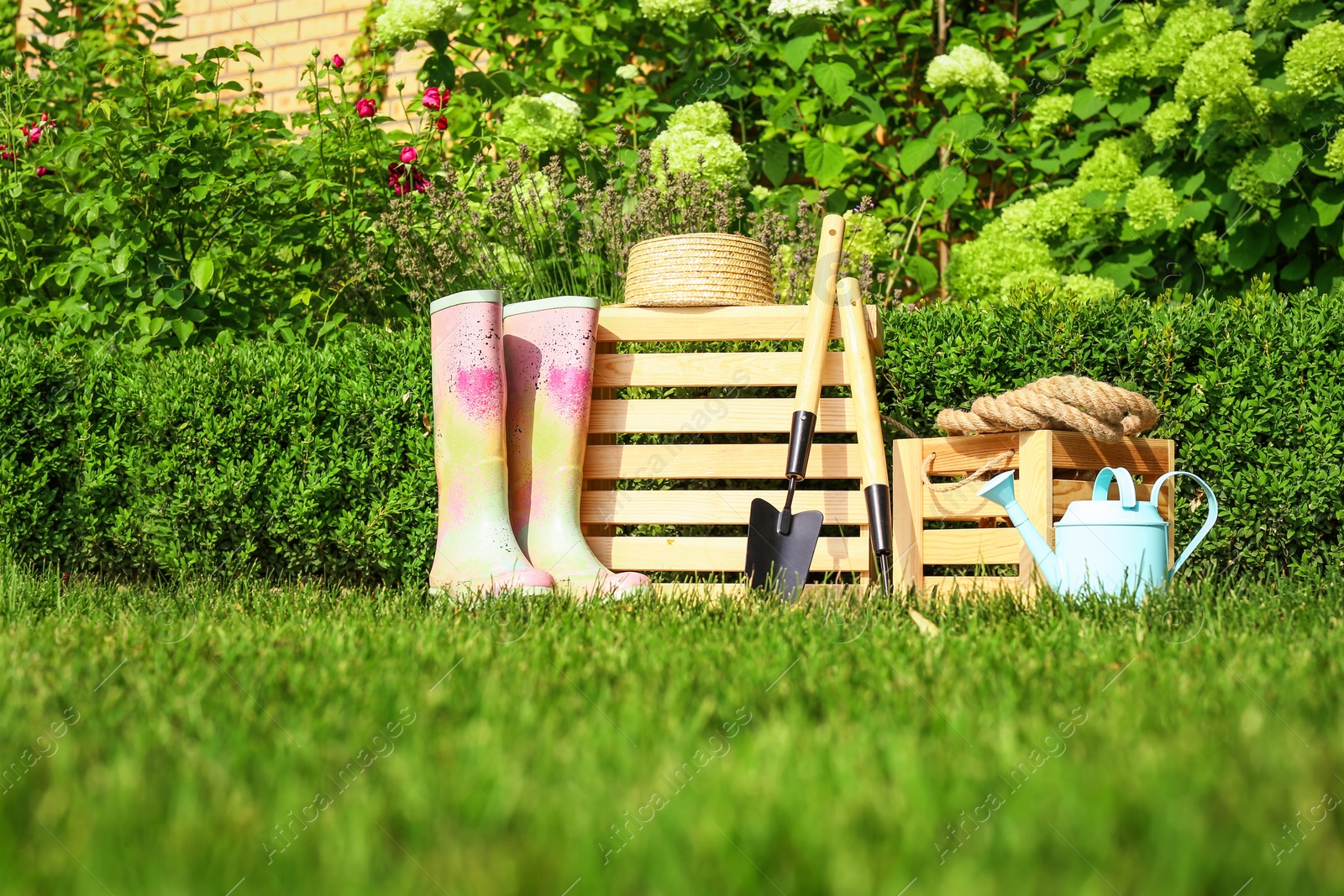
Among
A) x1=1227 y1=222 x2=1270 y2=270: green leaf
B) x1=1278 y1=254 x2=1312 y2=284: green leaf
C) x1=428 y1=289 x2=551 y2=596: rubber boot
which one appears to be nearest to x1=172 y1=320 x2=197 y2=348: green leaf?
x1=428 y1=289 x2=551 y2=596: rubber boot

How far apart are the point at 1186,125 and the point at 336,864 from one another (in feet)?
12.6

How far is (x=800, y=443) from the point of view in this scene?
2477mm

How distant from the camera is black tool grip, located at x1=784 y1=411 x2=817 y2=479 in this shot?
2.48 m

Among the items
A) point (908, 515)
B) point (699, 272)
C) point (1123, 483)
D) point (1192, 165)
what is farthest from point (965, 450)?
point (1192, 165)

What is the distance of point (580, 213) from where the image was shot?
3.68 m

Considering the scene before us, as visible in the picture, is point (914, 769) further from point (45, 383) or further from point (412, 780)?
point (45, 383)

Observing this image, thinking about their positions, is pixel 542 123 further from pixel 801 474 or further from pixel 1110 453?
pixel 1110 453

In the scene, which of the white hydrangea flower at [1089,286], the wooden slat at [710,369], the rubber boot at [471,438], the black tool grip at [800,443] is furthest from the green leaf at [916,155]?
the rubber boot at [471,438]

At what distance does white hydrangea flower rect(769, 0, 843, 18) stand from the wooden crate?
1908 mm

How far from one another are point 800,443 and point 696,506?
429mm

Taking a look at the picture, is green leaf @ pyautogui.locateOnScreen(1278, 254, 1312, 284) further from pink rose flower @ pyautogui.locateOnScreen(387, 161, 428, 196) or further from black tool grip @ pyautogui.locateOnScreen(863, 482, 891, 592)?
pink rose flower @ pyautogui.locateOnScreen(387, 161, 428, 196)

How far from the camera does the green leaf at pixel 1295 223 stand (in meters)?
3.38

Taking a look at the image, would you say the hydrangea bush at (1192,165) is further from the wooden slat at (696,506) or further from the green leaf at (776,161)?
the wooden slat at (696,506)

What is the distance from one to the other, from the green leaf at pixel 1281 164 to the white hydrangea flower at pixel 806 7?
67.5 inches
